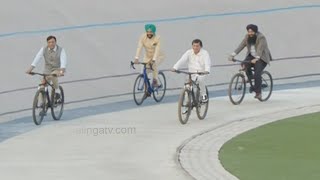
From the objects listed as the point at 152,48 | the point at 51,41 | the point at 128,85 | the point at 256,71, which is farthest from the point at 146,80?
the point at 51,41

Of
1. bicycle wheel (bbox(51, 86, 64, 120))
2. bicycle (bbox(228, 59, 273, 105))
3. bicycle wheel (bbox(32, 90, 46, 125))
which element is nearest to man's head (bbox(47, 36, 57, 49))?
bicycle wheel (bbox(51, 86, 64, 120))

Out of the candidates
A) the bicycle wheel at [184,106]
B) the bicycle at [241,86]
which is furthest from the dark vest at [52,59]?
the bicycle at [241,86]

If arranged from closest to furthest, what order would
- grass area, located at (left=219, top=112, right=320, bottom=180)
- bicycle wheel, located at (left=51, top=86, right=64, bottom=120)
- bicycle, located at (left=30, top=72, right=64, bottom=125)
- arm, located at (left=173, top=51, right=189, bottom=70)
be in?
grass area, located at (left=219, top=112, right=320, bottom=180), bicycle, located at (left=30, top=72, right=64, bottom=125), arm, located at (left=173, top=51, right=189, bottom=70), bicycle wheel, located at (left=51, top=86, right=64, bottom=120)

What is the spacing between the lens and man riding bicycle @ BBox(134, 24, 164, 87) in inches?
816

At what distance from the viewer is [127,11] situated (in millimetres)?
23078

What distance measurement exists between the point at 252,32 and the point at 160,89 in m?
2.59

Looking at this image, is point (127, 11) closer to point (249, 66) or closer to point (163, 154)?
point (249, 66)

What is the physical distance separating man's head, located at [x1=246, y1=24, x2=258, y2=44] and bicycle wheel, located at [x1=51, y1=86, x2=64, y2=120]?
465 cm

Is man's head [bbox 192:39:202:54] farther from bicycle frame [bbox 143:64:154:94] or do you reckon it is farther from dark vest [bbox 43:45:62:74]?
bicycle frame [bbox 143:64:154:94]

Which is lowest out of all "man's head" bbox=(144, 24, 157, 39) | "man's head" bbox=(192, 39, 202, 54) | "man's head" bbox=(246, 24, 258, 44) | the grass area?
the grass area

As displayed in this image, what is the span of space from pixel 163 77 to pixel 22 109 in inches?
142

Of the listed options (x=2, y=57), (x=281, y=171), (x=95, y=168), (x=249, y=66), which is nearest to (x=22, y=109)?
(x=2, y=57)

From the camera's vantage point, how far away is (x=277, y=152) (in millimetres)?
14461

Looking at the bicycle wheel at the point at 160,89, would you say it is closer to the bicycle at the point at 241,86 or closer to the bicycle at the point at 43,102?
the bicycle at the point at 241,86
